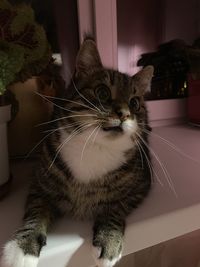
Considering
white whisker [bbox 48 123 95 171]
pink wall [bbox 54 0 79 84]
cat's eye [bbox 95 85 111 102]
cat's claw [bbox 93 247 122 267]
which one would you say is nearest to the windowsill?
cat's claw [bbox 93 247 122 267]

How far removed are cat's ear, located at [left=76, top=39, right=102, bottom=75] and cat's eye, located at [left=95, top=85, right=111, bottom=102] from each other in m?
0.06

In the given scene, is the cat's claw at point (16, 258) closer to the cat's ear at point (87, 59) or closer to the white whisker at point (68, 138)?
the white whisker at point (68, 138)

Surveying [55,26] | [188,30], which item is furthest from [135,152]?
[188,30]

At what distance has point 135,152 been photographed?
0.68 meters

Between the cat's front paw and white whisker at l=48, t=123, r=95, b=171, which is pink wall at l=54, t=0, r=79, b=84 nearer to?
white whisker at l=48, t=123, r=95, b=171

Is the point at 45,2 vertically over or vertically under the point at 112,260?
over

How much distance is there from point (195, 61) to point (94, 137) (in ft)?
2.54

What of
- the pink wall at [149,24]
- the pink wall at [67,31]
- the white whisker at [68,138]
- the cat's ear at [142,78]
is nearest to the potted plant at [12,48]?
the white whisker at [68,138]

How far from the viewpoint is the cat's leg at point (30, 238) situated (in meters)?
0.48

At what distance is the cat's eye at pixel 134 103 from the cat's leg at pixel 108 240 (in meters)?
0.22

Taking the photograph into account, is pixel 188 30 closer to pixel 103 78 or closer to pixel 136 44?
pixel 136 44

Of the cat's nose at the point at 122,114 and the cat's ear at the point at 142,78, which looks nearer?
the cat's nose at the point at 122,114

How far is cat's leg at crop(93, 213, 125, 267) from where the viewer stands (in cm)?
52

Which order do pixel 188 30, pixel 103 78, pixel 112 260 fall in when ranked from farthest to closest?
pixel 188 30 → pixel 103 78 → pixel 112 260
